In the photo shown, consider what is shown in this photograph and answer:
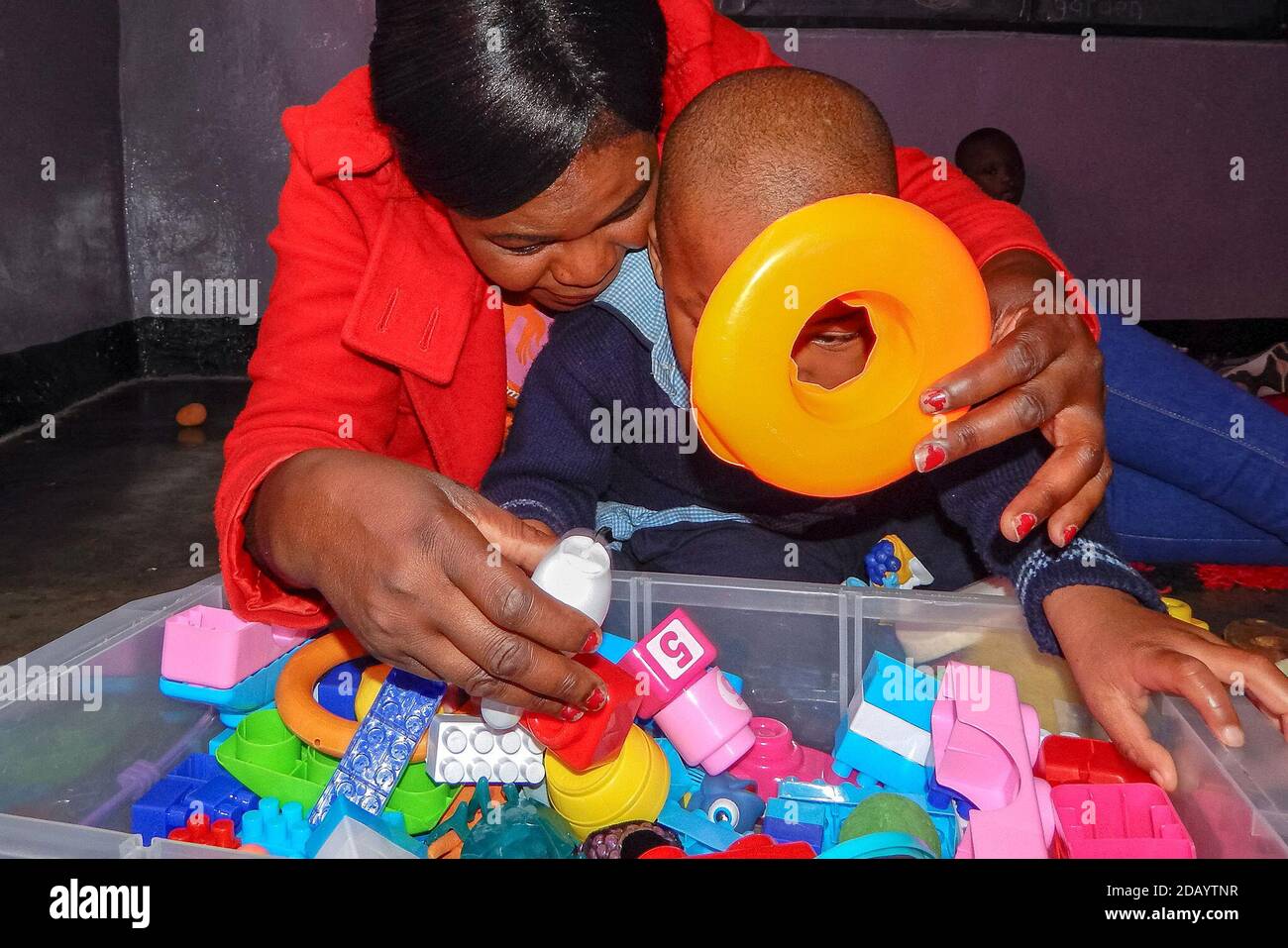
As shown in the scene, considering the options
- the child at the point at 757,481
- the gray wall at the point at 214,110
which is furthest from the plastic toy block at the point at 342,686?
the gray wall at the point at 214,110

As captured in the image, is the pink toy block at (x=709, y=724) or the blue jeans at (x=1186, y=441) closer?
the pink toy block at (x=709, y=724)

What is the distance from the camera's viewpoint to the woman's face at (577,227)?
0.89 m

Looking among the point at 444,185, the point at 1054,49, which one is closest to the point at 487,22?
the point at 444,185

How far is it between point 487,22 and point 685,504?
645 mm

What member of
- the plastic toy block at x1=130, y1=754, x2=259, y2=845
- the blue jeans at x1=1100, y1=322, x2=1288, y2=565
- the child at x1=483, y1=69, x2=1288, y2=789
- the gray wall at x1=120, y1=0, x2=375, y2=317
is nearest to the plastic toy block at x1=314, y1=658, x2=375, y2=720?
the plastic toy block at x1=130, y1=754, x2=259, y2=845

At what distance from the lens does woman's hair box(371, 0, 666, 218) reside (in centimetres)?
85

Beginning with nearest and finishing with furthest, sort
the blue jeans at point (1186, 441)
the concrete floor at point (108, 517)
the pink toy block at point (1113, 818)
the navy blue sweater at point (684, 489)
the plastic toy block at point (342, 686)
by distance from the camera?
the pink toy block at point (1113, 818), the navy blue sweater at point (684, 489), the plastic toy block at point (342, 686), the blue jeans at point (1186, 441), the concrete floor at point (108, 517)

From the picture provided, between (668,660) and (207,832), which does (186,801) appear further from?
(668,660)

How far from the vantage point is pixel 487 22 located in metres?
0.84

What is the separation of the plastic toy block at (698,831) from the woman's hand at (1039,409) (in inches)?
15.0

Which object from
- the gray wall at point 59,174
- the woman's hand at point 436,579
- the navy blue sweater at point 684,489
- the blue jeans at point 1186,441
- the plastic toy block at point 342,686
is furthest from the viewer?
the gray wall at point 59,174

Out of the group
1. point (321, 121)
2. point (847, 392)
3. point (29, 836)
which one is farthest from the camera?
point (321, 121)

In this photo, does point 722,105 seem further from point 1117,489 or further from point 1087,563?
point 1117,489

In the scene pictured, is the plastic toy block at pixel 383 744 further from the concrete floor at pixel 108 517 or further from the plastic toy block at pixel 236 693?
the concrete floor at pixel 108 517
